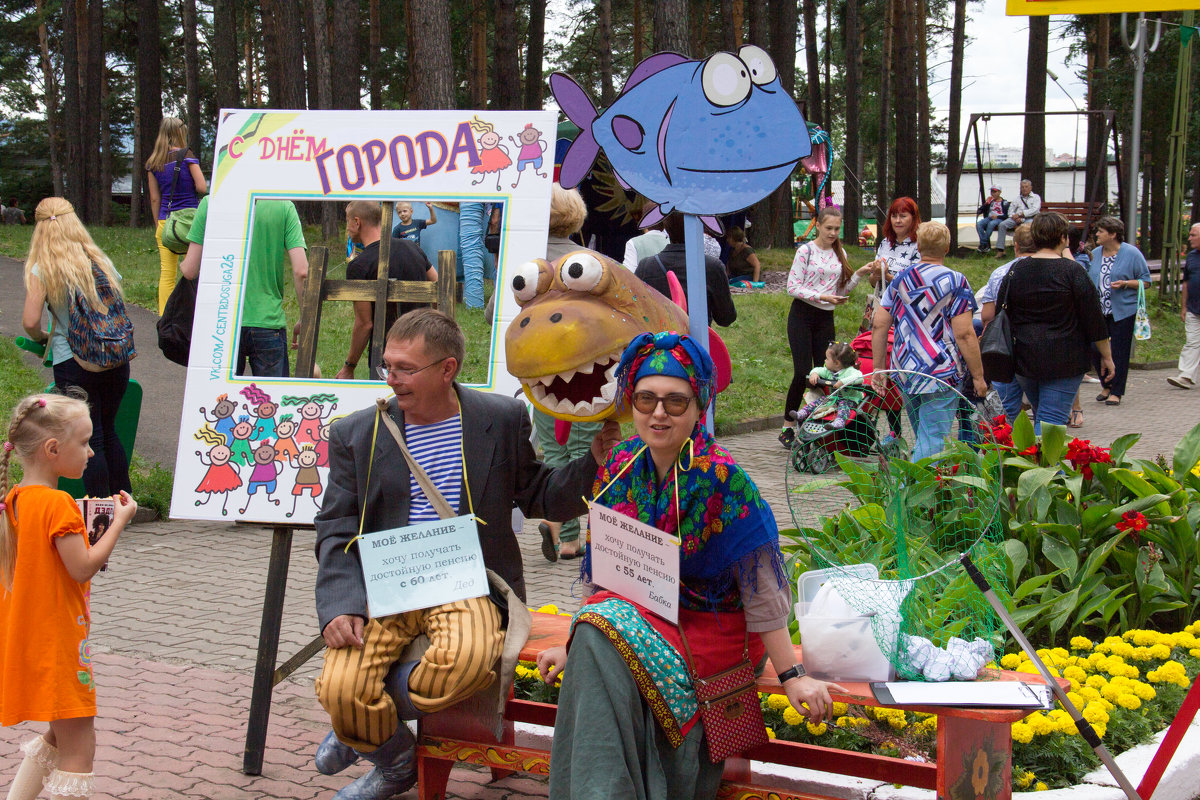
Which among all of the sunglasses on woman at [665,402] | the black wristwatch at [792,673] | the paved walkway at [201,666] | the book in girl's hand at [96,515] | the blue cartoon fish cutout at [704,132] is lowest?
the paved walkway at [201,666]

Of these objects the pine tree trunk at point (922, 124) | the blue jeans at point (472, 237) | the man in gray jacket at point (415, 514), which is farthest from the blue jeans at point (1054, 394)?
the pine tree trunk at point (922, 124)

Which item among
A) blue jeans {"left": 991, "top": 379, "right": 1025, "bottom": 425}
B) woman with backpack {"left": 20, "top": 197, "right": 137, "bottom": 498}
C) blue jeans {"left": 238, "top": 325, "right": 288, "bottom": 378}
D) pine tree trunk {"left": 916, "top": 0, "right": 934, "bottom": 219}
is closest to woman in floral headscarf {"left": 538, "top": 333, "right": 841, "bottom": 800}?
blue jeans {"left": 238, "top": 325, "right": 288, "bottom": 378}

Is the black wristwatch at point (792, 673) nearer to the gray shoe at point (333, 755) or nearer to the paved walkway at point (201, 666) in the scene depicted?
the paved walkway at point (201, 666)

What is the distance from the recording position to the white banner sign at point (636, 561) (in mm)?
2797

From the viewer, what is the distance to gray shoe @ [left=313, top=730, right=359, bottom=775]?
3.47 meters

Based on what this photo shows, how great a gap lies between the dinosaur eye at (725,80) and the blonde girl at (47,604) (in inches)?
82.0

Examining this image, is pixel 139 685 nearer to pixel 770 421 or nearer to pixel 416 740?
pixel 416 740

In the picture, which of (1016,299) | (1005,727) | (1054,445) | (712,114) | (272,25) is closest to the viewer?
(1005,727)

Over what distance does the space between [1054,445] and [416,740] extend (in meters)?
3.28

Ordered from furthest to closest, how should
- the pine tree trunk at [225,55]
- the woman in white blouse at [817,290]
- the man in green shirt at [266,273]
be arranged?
1. the pine tree trunk at [225,55]
2. the woman in white blouse at [817,290]
3. the man in green shirt at [266,273]

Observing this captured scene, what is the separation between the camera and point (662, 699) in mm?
2799

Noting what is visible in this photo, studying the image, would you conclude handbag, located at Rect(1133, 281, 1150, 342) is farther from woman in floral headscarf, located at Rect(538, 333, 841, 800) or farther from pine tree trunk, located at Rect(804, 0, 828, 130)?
pine tree trunk, located at Rect(804, 0, 828, 130)

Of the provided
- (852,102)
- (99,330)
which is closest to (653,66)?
(99,330)

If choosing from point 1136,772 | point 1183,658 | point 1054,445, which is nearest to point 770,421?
point 1054,445
